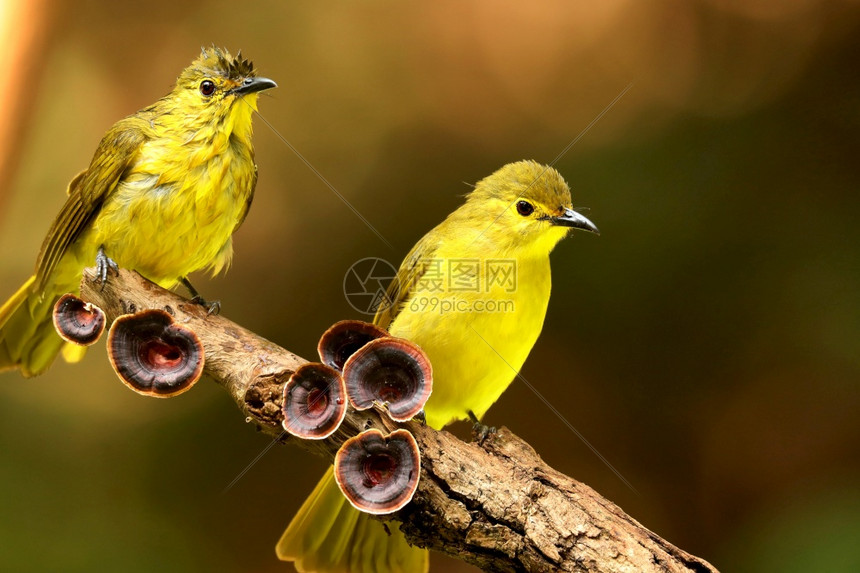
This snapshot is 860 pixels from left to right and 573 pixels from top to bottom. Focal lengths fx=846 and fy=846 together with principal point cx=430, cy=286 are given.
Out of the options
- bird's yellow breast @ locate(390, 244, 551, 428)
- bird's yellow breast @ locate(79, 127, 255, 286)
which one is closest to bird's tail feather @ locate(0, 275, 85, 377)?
bird's yellow breast @ locate(79, 127, 255, 286)

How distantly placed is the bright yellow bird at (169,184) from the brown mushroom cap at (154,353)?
1.27 feet

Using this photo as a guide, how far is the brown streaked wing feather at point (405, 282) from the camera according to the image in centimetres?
249

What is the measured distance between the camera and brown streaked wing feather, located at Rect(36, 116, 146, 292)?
2244mm

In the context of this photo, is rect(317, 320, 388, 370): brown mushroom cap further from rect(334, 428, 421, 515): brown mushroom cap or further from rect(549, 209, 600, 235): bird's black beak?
rect(549, 209, 600, 235): bird's black beak

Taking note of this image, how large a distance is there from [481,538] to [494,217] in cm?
94

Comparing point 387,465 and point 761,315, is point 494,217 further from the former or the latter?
point 761,315

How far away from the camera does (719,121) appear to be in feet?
10.4

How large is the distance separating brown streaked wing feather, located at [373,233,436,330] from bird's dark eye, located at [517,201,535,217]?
30 cm

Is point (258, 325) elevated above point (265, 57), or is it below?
below

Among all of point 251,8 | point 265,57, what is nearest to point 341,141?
point 265,57

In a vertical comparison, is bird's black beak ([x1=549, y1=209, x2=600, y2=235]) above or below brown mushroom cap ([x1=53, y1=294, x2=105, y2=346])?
above

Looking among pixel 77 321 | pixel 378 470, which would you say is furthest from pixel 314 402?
pixel 77 321

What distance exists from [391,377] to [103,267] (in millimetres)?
895

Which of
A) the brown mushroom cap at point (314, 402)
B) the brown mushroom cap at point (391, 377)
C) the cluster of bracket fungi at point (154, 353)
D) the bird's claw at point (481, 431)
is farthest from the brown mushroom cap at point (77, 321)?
the bird's claw at point (481, 431)
